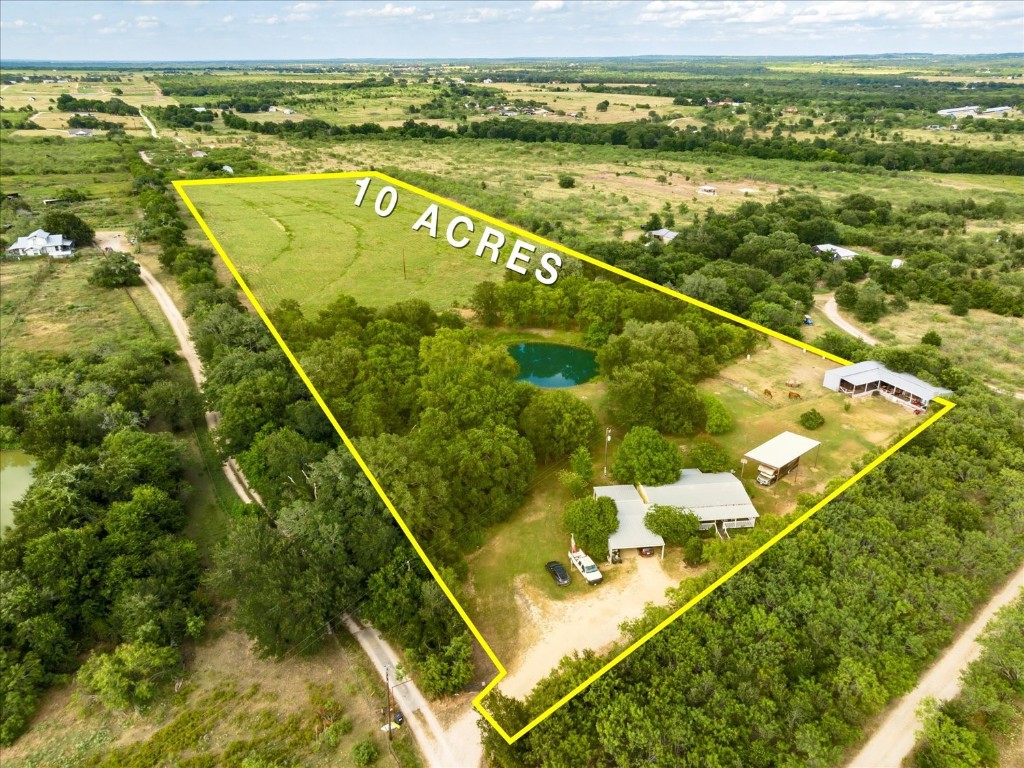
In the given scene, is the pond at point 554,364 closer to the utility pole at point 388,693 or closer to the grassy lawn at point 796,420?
the grassy lawn at point 796,420

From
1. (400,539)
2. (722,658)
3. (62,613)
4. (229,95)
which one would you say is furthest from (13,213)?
(229,95)

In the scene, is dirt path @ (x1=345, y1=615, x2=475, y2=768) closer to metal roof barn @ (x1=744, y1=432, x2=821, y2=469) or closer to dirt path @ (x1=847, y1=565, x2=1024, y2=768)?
dirt path @ (x1=847, y1=565, x2=1024, y2=768)

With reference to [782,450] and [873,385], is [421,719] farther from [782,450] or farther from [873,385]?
[873,385]

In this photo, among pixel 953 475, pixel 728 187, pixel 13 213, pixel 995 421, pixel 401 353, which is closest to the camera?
pixel 401 353

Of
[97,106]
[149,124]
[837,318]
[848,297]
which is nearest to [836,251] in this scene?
[848,297]

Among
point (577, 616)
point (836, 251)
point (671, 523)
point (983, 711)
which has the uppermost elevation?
point (671, 523)

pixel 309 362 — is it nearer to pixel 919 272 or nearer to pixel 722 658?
pixel 722 658
